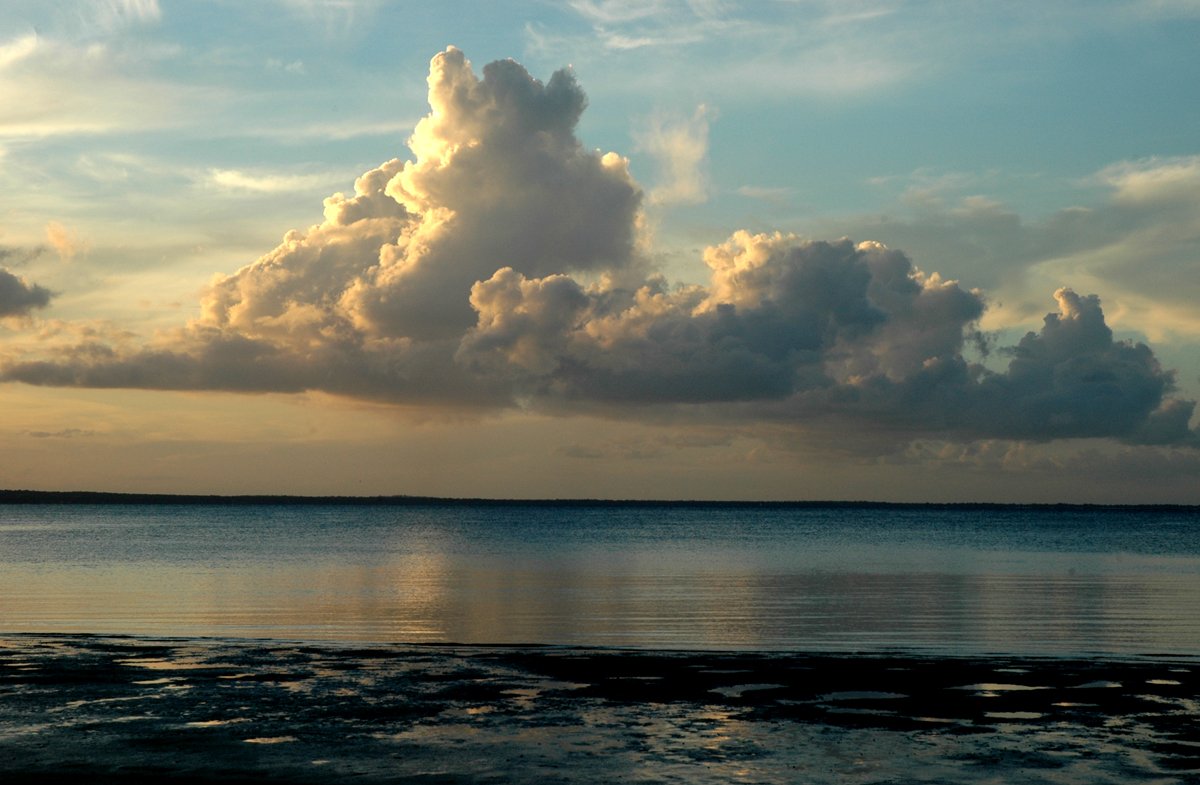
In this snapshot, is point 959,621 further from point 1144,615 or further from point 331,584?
point 331,584

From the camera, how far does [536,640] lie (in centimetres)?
3338

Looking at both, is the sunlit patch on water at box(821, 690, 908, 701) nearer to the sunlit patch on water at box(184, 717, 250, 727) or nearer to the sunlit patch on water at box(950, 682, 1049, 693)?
the sunlit patch on water at box(950, 682, 1049, 693)

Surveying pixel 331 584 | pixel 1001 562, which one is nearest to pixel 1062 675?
pixel 331 584

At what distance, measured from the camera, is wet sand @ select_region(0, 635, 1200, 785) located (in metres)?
16.3

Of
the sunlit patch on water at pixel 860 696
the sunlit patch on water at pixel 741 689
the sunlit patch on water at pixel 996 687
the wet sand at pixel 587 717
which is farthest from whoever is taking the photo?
the sunlit patch on water at pixel 996 687

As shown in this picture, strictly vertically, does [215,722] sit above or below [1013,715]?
below

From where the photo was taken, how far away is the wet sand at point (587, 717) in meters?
16.3

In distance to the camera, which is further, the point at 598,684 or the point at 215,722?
the point at 598,684

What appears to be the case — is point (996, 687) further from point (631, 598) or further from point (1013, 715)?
point (631, 598)

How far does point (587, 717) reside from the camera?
2016 centimetres

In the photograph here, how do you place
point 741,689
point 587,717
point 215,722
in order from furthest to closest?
point 741,689, point 587,717, point 215,722

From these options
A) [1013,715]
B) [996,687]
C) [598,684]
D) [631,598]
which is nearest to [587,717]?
[598,684]

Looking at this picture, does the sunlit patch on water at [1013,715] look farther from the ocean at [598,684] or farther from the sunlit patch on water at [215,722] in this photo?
the sunlit patch on water at [215,722]

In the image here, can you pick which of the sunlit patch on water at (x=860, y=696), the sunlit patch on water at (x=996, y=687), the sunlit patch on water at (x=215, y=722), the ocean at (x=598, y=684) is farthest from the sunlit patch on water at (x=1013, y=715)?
the sunlit patch on water at (x=215, y=722)
